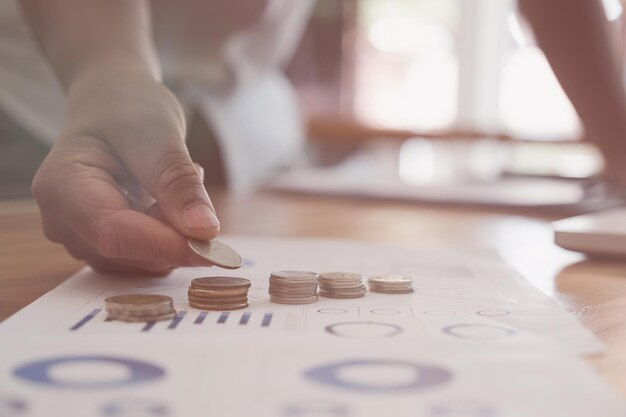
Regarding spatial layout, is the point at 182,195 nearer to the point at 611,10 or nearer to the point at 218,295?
the point at 218,295

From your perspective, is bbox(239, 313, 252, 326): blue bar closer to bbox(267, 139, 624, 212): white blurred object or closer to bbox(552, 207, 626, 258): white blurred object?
bbox(552, 207, 626, 258): white blurred object

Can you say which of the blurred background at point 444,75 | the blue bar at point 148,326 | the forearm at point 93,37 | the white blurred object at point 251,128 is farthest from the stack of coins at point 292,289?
the blurred background at point 444,75

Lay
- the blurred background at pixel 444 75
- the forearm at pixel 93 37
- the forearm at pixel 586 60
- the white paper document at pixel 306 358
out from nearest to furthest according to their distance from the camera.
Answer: the white paper document at pixel 306 358, the forearm at pixel 93 37, the forearm at pixel 586 60, the blurred background at pixel 444 75

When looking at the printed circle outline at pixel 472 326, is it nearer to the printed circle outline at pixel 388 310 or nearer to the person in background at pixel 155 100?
the printed circle outline at pixel 388 310

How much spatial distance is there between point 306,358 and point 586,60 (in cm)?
100

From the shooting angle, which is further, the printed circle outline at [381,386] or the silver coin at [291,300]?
the silver coin at [291,300]

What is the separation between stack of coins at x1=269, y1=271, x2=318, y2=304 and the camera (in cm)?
56

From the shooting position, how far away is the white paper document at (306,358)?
34 cm

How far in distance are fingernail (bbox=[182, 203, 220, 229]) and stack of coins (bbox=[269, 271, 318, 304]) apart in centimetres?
6

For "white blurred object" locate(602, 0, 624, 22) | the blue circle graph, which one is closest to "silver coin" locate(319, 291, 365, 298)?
the blue circle graph

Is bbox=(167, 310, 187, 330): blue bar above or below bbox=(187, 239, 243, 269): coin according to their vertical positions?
below

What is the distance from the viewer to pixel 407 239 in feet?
3.27

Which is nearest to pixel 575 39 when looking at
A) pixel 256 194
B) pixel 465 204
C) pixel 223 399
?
pixel 465 204

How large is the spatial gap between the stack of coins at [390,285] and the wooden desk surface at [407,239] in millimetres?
110
